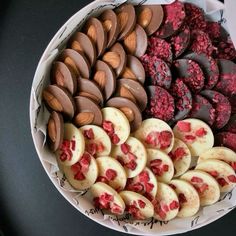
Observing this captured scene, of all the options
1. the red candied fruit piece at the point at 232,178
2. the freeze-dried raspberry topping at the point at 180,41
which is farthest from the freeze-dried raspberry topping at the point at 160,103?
the red candied fruit piece at the point at 232,178

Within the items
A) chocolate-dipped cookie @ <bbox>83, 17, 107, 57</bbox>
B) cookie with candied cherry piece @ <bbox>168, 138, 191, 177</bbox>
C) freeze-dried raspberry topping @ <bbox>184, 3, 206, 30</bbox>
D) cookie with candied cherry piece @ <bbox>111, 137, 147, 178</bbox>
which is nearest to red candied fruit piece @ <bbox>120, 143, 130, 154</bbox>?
cookie with candied cherry piece @ <bbox>111, 137, 147, 178</bbox>

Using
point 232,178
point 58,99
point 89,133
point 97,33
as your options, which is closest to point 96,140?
point 89,133

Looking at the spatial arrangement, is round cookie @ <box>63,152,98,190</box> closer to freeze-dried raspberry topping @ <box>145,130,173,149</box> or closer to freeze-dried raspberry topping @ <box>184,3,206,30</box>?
freeze-dried raspberry topping @ <box>145,130,173,149</box>

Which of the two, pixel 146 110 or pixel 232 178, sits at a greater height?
pixel 146 110

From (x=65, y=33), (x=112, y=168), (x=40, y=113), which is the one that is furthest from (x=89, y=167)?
(x=65, y=33)

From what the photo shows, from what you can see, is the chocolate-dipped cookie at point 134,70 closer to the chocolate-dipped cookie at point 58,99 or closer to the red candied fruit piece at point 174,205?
the chocolate-dipped cookie at point 58,99

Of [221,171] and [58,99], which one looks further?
[221,171]

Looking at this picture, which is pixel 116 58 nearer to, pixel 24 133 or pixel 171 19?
pixel 171 19
